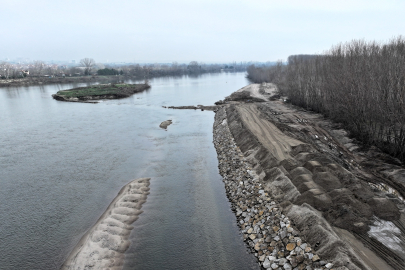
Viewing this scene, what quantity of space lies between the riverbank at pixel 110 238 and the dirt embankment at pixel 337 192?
334 inches

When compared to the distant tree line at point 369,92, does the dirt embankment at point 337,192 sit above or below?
below

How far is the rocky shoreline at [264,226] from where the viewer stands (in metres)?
10.2

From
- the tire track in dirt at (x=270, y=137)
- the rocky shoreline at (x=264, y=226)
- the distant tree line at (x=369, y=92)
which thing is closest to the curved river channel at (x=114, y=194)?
the rocky shoreline at (x=264, y=226)

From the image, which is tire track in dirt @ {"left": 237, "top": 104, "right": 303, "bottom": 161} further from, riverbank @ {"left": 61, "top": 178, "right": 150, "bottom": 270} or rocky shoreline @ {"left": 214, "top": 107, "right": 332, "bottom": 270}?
riverbank @ {"left": 61, "top": 178, "right": 150, "bottom": 270}

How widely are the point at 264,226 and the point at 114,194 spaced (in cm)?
1054

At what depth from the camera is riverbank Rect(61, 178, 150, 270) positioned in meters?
11.3

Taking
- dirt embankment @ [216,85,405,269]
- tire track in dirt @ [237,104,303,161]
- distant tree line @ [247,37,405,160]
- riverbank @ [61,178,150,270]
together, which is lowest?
riverbank @ [61,178,150,270]

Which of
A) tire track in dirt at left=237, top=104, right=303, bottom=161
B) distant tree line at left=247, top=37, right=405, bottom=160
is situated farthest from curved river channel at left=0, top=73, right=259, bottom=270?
distant tree line at left=247, top=37, right=405, bottom=160

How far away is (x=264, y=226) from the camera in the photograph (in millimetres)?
12836

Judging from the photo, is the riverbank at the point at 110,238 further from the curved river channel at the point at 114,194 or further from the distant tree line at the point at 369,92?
the distant tree line at the point at 369,92

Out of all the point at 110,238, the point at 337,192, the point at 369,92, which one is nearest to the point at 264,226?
the point at 337,192

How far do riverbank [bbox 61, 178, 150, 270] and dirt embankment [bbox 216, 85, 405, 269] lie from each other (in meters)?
8.48

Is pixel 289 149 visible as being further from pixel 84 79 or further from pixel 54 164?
pixel 84 79

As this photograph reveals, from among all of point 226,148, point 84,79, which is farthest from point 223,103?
point 84,79
